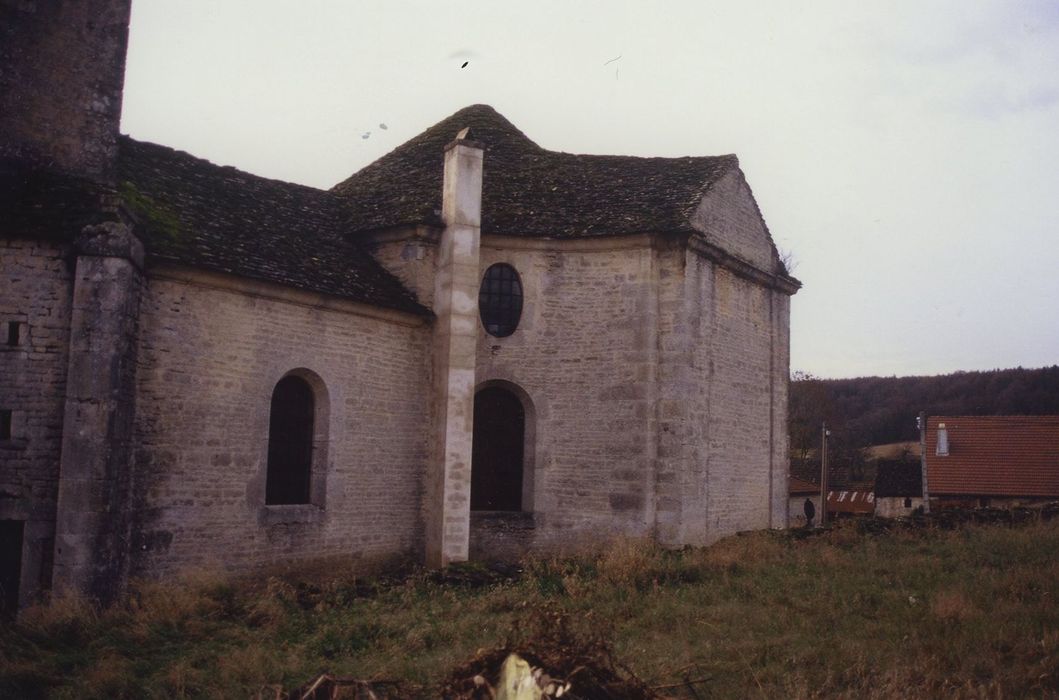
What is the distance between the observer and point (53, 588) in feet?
33.6

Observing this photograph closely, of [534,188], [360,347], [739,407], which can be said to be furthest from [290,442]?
[739,407]

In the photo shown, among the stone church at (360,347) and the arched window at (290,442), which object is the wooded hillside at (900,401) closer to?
the stone church at (360,347)

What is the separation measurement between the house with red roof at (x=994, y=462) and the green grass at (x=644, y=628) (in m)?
20.0

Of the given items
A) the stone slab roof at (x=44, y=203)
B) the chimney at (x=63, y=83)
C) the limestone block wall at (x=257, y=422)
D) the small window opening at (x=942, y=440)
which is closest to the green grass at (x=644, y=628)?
the limestone block wall at (x=257, y=422)

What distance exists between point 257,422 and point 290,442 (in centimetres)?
95

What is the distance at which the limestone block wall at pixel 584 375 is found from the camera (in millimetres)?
15641

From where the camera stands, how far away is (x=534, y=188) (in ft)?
57.8

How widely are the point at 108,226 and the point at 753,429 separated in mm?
12730

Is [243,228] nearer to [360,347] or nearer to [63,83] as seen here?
[360,347]

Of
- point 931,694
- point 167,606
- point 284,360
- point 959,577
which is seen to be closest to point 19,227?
point 284,360

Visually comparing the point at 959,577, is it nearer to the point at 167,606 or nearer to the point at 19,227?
the point at 167,606

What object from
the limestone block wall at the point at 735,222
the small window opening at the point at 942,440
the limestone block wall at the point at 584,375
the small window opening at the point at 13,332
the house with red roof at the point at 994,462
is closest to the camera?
the small window opening at the point at 13,332

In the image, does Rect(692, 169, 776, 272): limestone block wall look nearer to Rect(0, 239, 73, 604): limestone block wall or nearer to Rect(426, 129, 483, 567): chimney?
Rect(426, 129, 483, 567): chimney

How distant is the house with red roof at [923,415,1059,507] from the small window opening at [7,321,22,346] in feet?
99.9
